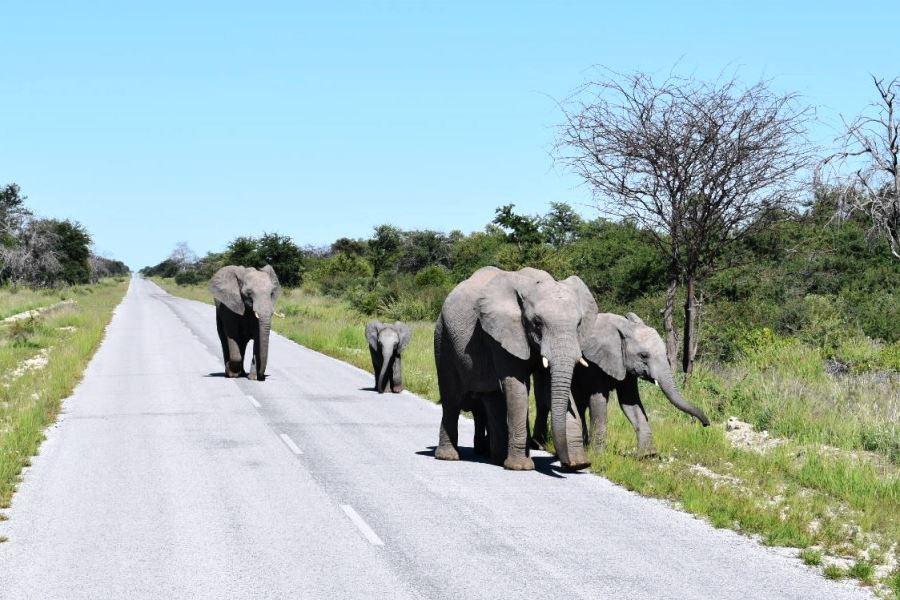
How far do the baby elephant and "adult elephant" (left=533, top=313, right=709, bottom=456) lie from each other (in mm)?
7470

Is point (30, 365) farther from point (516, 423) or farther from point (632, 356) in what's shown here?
point (632, 356)

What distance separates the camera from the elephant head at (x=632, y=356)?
445 inches

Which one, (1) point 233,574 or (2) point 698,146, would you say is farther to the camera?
(2) point 698,146

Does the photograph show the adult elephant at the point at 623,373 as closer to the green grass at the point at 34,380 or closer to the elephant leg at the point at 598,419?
the elephant leg at the point at 598,419

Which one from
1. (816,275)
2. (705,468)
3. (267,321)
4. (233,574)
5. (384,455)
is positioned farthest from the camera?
(816,275)

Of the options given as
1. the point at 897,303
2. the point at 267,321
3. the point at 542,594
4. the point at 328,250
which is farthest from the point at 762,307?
the point at 328,250

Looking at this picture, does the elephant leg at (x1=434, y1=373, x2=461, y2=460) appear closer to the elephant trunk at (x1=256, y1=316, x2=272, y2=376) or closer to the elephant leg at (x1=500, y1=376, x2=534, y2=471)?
the elephant leg at (x1=500, y1=376, x2=534, y2=471)

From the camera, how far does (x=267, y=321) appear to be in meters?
21.3

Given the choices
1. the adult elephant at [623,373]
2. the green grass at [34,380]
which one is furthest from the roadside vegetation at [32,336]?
the adult elephant at [623,373]

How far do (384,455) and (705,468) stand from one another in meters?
3.65

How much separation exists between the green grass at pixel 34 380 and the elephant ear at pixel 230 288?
3.35 meters

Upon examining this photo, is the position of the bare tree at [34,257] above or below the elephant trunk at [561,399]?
above

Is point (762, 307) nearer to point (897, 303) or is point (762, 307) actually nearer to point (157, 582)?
point (897, 303)

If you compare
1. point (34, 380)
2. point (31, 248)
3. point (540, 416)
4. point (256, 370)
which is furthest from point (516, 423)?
point (31, 248)
